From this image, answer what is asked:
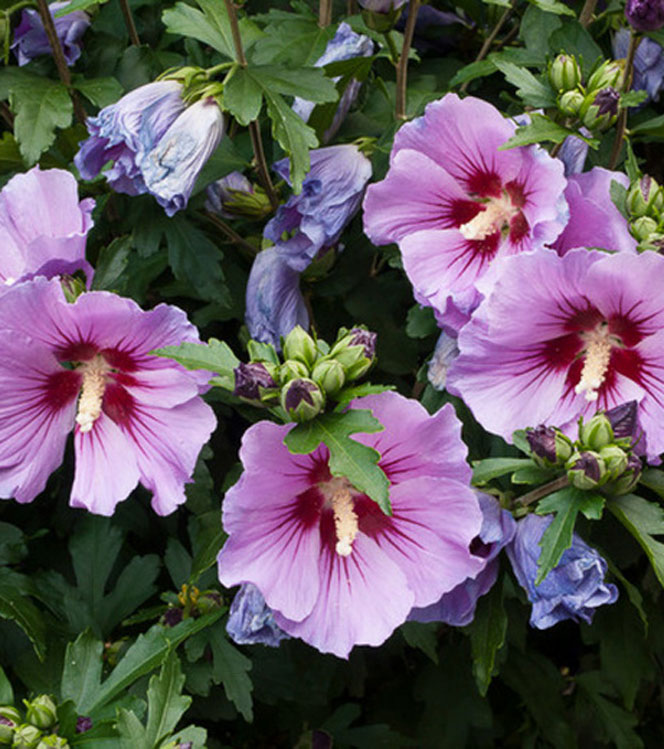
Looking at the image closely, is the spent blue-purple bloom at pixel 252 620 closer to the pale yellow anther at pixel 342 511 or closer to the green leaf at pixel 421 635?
the pale yellow anther at pixel 342 511

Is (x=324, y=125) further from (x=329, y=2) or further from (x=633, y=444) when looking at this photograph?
(x=633, y=444)

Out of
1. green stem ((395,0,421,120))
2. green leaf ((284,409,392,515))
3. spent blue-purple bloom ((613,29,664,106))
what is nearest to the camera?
green leaf ((284,409,392,515))

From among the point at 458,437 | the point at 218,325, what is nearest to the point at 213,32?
the point at 218,325

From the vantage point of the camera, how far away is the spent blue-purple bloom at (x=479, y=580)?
3.72 feet

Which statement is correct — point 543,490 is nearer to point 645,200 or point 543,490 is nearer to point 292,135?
point 645,200

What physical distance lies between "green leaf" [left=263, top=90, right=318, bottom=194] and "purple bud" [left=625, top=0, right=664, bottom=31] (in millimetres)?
377

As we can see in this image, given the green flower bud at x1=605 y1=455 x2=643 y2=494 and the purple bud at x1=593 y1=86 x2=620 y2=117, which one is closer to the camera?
the green flower bud at x1=605 y1=455 x2=643 y2=494

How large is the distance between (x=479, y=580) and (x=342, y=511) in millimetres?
170

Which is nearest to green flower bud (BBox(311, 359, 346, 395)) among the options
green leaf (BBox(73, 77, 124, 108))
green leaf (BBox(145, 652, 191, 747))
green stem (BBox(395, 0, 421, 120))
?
green leaf (BBox(145, 652, 191, 747))

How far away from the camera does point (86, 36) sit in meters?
1.60

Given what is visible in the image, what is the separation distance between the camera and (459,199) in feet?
4.24

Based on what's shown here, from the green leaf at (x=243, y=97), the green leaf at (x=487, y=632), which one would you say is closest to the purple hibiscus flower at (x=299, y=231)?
the green leaf at (x=243, y=97)

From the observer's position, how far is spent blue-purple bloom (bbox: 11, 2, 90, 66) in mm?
1480

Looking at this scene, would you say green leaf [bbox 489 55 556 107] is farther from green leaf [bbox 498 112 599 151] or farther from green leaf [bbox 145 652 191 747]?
green leaf [bbox 145 652 191 747]
